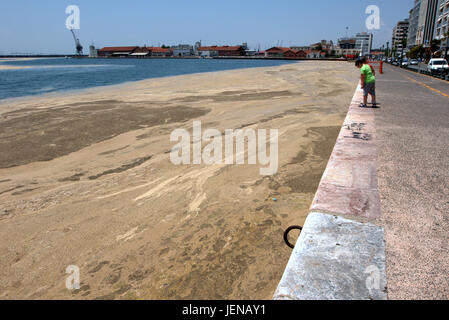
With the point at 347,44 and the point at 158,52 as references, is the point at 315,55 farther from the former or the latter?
the point at 158,52

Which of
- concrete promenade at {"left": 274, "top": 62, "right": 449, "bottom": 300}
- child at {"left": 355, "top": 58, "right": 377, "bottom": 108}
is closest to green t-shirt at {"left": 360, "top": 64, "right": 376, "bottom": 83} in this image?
child at {"left": 355, "top": 58, "right": 377, "bottom": 108}

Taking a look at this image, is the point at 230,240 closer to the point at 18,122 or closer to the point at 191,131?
the point at 191,131

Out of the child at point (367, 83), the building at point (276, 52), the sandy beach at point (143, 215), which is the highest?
the building at point (276, 52)

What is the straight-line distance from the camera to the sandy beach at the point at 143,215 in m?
2.75

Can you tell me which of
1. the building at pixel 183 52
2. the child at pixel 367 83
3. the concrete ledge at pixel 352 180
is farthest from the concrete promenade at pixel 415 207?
the building at pixel 183 52

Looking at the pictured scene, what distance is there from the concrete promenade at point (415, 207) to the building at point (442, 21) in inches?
3176

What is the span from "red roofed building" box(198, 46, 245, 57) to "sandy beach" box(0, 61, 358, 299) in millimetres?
181512

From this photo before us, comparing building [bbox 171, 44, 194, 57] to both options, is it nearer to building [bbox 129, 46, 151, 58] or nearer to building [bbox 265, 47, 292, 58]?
building [bbox 129, 46, 151, 58]

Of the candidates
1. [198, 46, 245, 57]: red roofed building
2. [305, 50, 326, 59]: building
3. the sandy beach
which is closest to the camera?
the sandy beach

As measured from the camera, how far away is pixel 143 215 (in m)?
3.95

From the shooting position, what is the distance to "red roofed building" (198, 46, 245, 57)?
581 ft

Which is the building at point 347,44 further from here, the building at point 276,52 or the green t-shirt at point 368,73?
the green t-shirt at point 368,73
